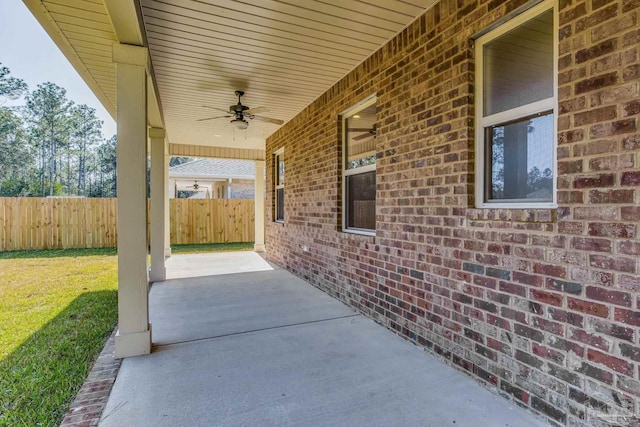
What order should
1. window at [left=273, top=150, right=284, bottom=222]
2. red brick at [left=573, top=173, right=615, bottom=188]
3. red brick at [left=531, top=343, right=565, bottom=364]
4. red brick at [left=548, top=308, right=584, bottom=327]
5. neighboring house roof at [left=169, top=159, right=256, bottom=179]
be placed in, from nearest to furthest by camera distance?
red brick at [left=573, top=173, right=615, bottom=188]
red brick at [left=548, top=308, right=584, bottom=327]
red brick at [left=531, top=343, right=565, bottom=364]
window at [left=273, top=150, right=284, bottom=222]
neighboring house roof at [left=169, top=159, right=256, bottom=179]

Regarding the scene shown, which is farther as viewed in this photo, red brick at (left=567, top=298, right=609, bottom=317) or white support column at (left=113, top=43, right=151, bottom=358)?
white support column at (left=113, top=43, right=151, bottom=358)

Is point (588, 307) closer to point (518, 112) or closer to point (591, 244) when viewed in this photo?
point (591, 244)

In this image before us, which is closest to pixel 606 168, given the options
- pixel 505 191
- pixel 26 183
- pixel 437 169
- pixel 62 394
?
pixel 505 191

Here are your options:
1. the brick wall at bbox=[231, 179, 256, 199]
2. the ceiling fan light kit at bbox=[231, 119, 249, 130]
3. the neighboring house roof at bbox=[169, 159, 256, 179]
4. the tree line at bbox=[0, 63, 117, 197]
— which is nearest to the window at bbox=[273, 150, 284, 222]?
the ceiling fan light kit at bbox=[231, 119, 249, 130]

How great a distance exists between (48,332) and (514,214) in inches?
178

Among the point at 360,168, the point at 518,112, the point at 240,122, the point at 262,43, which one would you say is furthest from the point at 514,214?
the point at 240,122

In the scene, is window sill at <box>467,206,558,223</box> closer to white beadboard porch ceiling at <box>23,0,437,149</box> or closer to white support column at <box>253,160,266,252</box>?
white beadboard porch ceiling at <box>23,0,437,149</box>

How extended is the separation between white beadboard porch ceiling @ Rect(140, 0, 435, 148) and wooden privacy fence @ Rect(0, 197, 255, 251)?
694cm

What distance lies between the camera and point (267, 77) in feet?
15.1

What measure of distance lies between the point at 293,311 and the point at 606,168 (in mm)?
3445

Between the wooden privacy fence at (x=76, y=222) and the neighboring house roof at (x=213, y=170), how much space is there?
14.6ft

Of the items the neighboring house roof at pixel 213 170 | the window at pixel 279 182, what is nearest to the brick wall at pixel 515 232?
the window at pixel 279 182

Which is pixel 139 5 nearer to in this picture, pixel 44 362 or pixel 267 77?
pixel 267 77

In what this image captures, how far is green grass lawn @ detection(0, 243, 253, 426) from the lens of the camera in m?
2.25
